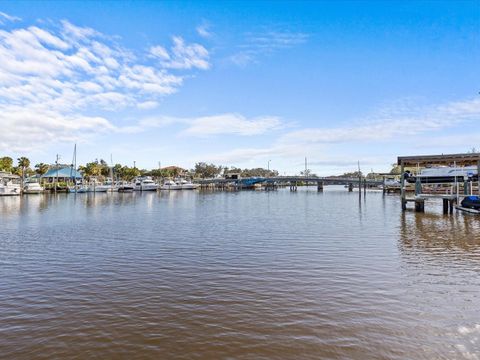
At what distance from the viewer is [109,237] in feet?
87.8

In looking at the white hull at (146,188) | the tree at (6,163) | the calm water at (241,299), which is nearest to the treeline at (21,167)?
the tree at (6,163)

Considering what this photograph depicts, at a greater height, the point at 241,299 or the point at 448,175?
the point at 448,175

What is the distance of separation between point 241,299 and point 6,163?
136085 millimetres

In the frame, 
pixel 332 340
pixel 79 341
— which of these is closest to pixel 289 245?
pixel 332 340

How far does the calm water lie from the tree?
114742 millimetres

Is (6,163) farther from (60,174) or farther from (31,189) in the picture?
(60,174)

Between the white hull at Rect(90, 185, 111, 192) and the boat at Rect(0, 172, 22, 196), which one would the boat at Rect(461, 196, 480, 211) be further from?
the white hull at Rect(90, 185, 111, 192)

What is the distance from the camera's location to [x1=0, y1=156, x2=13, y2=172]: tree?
116688mm

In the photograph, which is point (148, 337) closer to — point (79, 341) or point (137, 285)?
point (79, 341)

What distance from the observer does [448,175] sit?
4931 cm

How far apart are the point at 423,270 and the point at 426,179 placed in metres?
40.5

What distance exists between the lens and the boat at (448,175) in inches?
1871

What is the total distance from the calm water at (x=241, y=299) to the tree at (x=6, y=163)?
376ft

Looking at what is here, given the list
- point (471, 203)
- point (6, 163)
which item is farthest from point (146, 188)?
point (471, 203)
